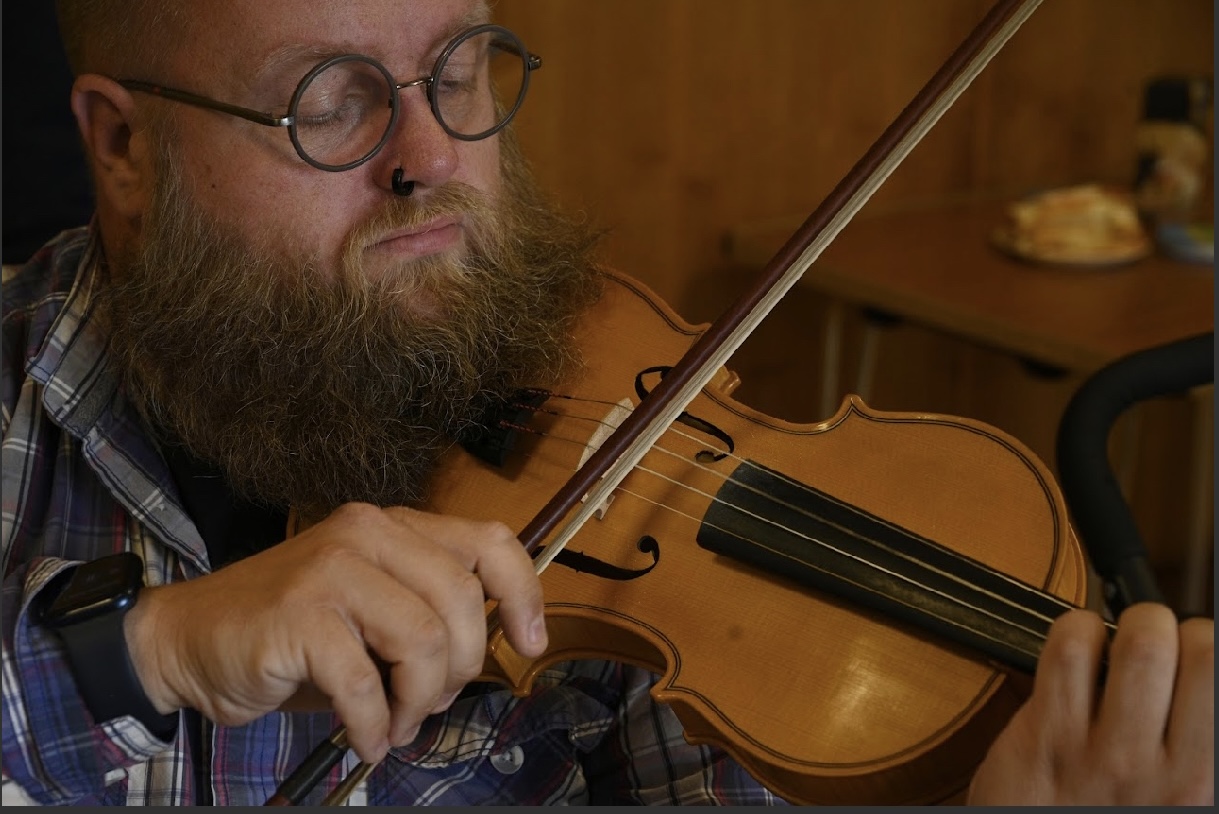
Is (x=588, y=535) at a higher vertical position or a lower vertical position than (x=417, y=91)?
lower

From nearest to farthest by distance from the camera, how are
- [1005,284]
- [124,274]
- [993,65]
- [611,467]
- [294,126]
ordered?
[611,467]
[294,126]
[124,274]
[1005,284]
[993,65]

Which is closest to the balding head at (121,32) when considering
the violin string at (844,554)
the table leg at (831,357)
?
the violin string at (844,554)

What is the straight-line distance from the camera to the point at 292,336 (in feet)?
3.67

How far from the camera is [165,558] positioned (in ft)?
3.66

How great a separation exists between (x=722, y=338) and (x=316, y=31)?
388mm

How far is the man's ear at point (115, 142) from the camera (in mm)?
1164

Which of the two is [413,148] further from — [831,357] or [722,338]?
[831,357]

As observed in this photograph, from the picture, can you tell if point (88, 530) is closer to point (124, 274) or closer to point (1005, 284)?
point (124, 274)

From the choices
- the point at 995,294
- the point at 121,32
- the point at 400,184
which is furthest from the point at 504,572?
the point at 995,294

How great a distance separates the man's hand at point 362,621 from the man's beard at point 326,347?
0.92 ft

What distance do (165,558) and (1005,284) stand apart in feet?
4.70

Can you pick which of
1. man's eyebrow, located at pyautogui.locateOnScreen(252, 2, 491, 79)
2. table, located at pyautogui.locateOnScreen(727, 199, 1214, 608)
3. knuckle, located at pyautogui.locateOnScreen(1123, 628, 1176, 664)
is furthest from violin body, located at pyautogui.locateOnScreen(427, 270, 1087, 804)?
table, located at pyautogui.locateOnScreen(727, 199, 1214, 608)

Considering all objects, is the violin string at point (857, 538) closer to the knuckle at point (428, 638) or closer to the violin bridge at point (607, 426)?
the violin bridge at point (607, 426)

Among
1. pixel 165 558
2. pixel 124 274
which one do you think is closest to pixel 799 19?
pixel 124 274
